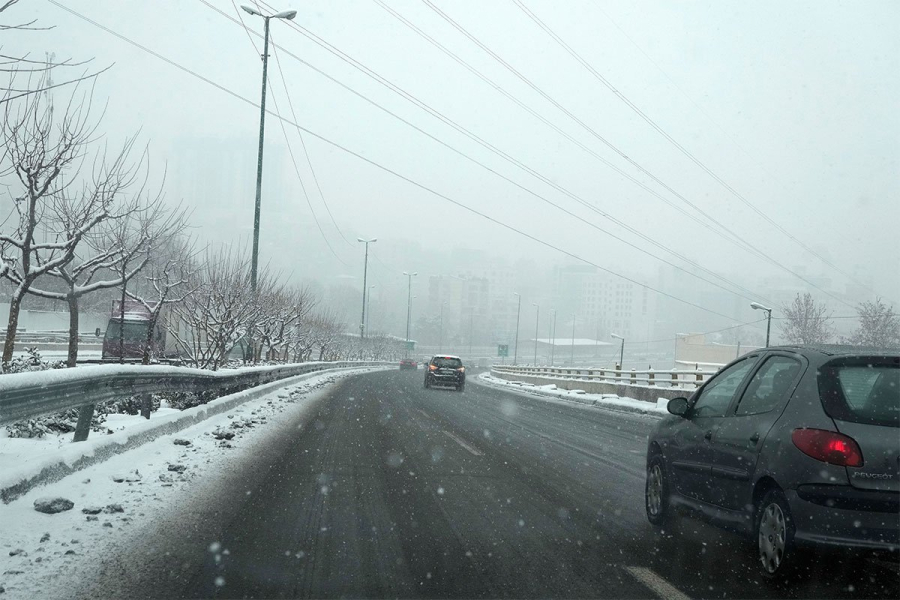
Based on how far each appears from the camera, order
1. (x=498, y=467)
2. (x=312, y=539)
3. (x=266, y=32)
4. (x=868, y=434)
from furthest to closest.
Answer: (x=266, y=32), (x=498, y=467), (x=312, y=539), (x=868, y=434)

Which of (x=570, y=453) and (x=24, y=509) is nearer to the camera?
(x=24, y=509)

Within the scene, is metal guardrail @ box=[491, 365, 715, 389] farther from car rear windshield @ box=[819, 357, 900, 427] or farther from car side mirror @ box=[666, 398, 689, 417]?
car rear windshield @ box=[819, 357, 900, 427]

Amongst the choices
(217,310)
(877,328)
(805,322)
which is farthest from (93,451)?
(805,322)

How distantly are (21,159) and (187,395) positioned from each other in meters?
5.31

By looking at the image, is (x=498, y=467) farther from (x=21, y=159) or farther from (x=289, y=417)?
(x=21, y=159)

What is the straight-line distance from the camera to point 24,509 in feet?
18.3

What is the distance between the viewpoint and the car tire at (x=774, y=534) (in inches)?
174

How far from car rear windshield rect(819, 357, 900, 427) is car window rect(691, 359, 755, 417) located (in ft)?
3.43

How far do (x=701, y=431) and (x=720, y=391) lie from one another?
1.59 ft

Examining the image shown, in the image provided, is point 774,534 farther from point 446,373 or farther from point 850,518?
point 446,373

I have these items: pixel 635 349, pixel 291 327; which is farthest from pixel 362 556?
pixel 635 349

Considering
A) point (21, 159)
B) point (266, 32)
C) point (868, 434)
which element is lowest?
point (868, 434)

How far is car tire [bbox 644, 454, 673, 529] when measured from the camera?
6.12m

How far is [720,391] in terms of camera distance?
19.7ft
